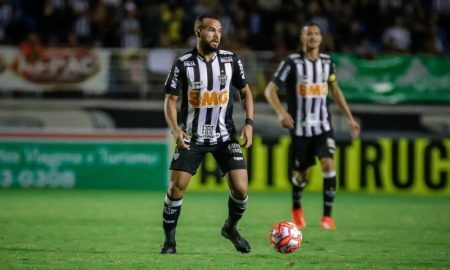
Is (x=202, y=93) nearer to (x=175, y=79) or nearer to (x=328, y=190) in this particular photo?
(x=175, y=79)

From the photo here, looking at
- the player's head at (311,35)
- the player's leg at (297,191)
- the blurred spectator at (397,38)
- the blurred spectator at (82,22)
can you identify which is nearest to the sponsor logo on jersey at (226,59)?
the player's head at (311,35)

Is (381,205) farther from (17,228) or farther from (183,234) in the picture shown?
(17,228)

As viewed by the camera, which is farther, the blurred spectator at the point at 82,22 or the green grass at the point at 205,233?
the blurred spectator at the point at 82,22

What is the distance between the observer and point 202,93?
838cm

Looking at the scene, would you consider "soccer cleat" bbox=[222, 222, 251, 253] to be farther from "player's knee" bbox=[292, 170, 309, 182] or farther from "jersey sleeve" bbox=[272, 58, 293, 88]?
"jersey sleeve" bbox=[272, 58, 293, 88]

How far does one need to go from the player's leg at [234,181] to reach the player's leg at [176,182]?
0.23 meters

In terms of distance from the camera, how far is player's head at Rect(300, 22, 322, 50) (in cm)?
1080

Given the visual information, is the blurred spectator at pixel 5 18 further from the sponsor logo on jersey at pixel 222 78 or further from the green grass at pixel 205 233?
the sponsor logo on jersey at pixel 222 78

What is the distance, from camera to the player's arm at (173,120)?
320 inches

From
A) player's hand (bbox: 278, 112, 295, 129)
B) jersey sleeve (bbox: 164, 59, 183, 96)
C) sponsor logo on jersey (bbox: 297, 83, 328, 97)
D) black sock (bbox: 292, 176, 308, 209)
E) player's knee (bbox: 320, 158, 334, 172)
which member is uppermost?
jersey sleeve (bbox: 164, 59, 183, 96)

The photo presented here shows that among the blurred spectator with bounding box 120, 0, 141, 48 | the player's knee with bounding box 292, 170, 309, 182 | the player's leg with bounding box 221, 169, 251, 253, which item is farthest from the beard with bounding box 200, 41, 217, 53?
the blurred spectator with bounding box 120, 0, 141, 48

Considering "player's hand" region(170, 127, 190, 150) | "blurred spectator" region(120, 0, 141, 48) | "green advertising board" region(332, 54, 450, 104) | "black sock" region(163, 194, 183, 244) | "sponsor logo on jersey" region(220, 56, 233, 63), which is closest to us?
"player's hand" region(170, 127, 190, 150)

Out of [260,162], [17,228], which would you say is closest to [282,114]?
[17,228]

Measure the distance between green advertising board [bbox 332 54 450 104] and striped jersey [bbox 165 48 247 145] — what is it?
10103 millimetres
